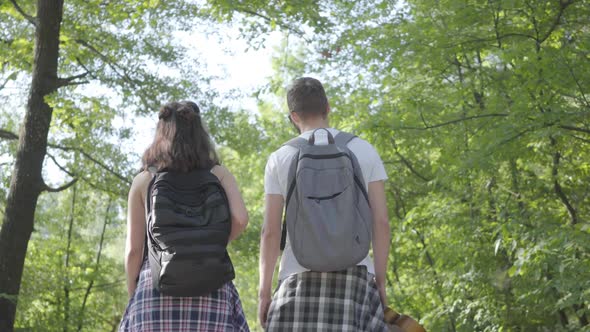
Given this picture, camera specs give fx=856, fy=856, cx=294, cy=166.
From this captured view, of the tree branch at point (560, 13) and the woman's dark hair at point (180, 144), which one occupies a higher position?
the tree branch at point (560, 13)

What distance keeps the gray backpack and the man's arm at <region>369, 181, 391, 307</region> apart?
105 millimetres

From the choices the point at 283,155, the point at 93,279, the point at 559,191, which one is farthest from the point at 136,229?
the point at 93,279

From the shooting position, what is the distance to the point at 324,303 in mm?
3584

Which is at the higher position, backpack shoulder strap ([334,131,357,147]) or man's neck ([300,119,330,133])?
man's neck ([300,119,330,133])

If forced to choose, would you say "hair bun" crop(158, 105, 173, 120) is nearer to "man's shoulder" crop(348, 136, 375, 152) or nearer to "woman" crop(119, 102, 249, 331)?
"woman" crop(119, 102, 249, 331)

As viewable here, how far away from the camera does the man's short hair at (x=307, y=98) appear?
383 cm

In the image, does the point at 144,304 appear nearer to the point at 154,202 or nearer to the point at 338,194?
the point at 154,202

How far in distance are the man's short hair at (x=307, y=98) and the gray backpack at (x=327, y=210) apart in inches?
7.4

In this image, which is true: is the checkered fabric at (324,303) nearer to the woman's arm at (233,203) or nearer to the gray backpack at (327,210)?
the gray backpack at (327,210)

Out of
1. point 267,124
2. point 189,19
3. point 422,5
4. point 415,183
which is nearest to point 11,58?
point 189,19

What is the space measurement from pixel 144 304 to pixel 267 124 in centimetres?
1903

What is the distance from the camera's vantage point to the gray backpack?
3.51 m

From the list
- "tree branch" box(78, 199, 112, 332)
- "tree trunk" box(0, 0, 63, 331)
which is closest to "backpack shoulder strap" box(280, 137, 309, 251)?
"tree trunk" box(0, 0, 63, 331)

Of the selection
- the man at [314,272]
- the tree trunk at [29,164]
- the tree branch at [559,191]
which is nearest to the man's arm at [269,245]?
the man at [314,272]
